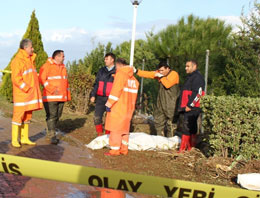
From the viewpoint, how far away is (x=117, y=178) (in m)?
2.23

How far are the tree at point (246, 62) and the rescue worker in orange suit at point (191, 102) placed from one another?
3.92 ft

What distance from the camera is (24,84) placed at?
6.88 meters

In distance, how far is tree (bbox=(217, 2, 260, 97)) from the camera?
25.9 feet

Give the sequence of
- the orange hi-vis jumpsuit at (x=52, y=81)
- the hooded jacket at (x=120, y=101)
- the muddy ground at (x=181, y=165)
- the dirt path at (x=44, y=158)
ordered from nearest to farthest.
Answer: the dirt path at (x=44, y=158) < the muddy ground at (x=181, y=165) < the hooded jacket at (x=120, y=101) < the orange hi-vis jumpsuit at (x=52, y=81)

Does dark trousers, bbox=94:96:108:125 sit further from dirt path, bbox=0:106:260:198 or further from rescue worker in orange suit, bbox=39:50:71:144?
rescue worker in orange suit, bbox=39:50:71:144

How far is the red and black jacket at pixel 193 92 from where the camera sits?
7.31 meters

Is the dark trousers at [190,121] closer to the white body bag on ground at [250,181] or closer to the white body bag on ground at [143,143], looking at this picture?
the white body bag on ground at [143,143]

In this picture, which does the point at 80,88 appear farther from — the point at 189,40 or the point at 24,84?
the point at 24,84

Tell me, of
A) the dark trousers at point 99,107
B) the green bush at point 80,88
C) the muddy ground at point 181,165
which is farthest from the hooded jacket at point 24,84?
the green bush at point 80,88

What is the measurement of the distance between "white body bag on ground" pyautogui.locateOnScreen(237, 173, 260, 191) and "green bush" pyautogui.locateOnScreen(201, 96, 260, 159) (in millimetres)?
832

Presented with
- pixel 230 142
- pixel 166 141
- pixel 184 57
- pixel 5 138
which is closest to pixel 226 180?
pixel 230 142

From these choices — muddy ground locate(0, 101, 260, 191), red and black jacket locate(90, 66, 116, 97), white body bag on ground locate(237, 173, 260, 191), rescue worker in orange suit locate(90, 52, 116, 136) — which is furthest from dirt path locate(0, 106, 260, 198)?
red and black jacket locate(90, 66, 116, 97)

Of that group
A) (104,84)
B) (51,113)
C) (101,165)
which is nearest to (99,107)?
(104,84)

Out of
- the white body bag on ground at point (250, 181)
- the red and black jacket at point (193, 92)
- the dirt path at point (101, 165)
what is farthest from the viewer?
the red and black jacket at point (193, 92)
